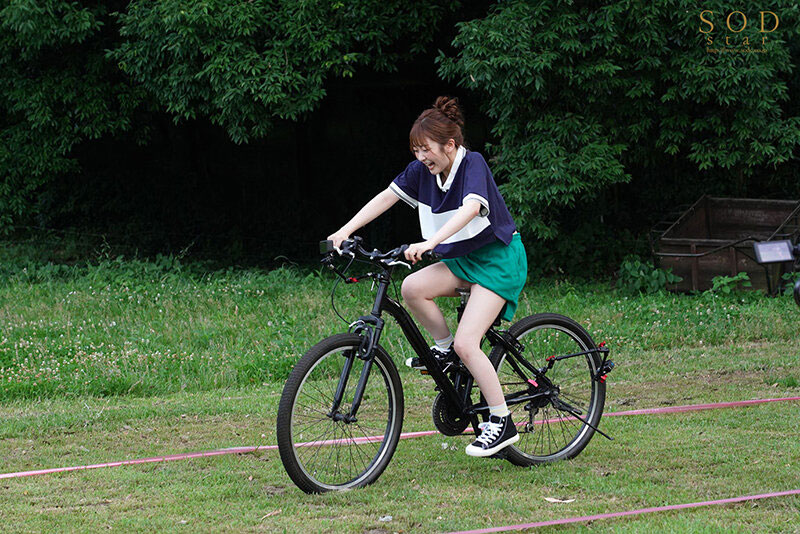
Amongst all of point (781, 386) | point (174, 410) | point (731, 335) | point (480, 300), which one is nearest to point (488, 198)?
point (480, 300)

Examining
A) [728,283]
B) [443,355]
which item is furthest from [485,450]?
[728,283]

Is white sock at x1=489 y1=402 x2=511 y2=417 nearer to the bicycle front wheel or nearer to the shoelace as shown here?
the shoelace

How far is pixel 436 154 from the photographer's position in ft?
15.5

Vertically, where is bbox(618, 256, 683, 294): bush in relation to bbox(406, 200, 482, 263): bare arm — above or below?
below

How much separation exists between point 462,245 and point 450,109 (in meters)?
0.65

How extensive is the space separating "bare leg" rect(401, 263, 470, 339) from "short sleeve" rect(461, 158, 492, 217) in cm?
40

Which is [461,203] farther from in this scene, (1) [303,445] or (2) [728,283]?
(2) [728,283]

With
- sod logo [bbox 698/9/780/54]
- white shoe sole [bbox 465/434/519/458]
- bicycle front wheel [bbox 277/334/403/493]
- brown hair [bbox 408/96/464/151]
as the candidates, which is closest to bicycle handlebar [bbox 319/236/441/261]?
bicycle front wheel [bbox 277/334/403/493]

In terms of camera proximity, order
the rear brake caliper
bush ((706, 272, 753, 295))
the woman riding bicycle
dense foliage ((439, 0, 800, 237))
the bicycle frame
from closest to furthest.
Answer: the bicycle frame, the woman riding bicycle, the rear brake caliper, bush ((706, 272, 753, 295)), dense foliage ((439, 0, 800, 237))

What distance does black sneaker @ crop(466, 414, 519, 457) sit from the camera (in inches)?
192

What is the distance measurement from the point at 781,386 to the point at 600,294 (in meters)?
4.89

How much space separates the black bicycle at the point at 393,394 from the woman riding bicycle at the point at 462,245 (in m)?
0.12

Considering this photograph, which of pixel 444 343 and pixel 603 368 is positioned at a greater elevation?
pixel 444 343

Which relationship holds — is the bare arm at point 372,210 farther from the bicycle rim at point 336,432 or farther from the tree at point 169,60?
the tree at point 169,60
